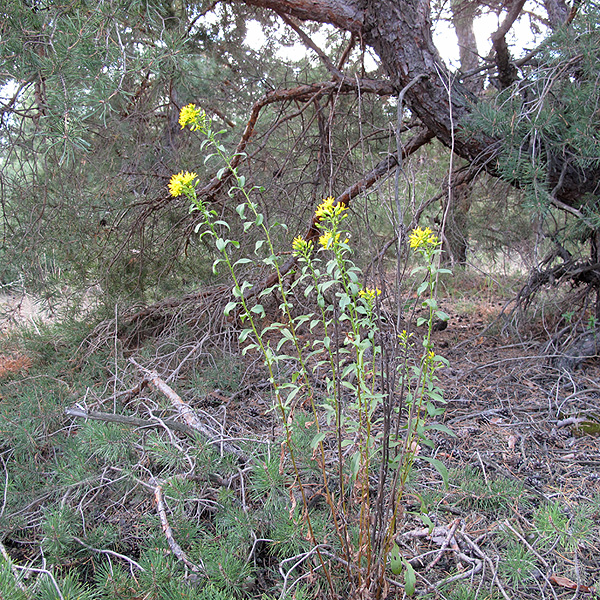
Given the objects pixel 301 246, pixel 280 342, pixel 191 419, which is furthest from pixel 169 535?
pixel 301 246

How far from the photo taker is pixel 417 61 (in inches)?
117

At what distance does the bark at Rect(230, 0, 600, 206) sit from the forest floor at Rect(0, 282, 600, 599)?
123 cm

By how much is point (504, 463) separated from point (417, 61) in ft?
8.04

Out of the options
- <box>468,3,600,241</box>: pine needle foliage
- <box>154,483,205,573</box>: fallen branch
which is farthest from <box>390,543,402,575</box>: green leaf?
<box>468,3,600,241</box>: pine needle foliage

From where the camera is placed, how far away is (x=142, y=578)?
1388 mm

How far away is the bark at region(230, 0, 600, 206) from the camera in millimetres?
2963

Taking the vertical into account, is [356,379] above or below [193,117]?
below

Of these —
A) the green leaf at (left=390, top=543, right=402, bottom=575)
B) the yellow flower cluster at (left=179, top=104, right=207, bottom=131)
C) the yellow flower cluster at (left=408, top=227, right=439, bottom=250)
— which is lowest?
the green leaf at (left=390, top=543, right=402, bottom=575)

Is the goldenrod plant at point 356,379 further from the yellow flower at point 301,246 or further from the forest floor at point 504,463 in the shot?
the forest floor at point 504,463

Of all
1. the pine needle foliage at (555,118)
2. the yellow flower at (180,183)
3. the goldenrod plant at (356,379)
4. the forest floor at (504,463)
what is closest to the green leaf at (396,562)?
the goldenrod plant at (356,379)

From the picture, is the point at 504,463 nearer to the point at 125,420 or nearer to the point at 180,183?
the point at 125,420

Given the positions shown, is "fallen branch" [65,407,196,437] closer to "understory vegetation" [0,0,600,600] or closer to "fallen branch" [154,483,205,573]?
"understory vegetation" [0,0,600,600]

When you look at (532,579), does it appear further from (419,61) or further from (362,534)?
(419,61)

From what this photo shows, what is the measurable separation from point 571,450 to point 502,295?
3.16m
